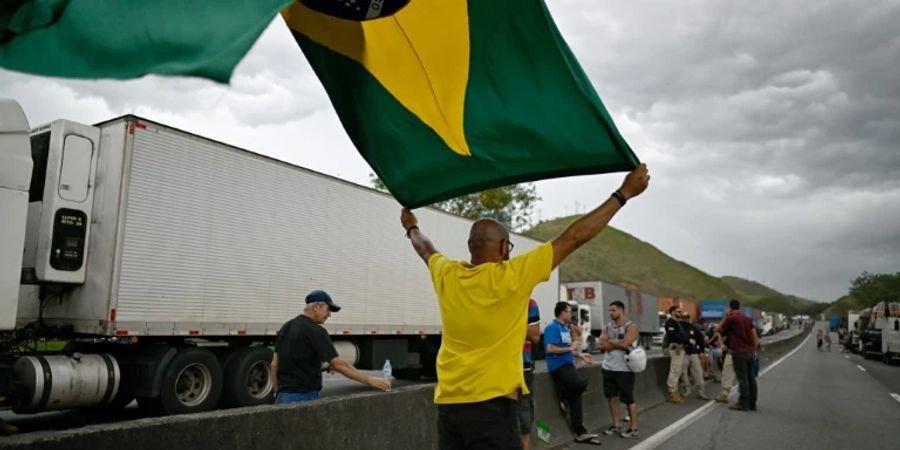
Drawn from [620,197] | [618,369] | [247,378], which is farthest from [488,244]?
[247,378]

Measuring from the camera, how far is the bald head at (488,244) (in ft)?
10.8

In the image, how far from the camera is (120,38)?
1.75 m

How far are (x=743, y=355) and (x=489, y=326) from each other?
10.7m

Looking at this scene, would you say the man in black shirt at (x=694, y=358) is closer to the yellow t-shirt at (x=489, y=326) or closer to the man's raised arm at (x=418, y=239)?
the man's raised arm at (x=418, y=239)

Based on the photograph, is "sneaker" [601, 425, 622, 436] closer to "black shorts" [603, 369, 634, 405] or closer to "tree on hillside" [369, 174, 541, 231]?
"black shorts" [603, 369, 634, 405]

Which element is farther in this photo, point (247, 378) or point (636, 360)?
point (247, 378)

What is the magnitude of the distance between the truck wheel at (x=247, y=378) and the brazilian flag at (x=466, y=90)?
27.5 ft

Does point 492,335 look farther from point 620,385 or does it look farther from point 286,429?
point 620,385

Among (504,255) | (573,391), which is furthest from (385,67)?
(573,391)

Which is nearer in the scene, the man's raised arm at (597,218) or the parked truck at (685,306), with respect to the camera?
the man's raised arm at (597,218)

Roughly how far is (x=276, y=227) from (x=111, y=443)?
Answer: 362 inches

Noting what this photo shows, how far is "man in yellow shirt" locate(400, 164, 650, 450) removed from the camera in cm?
305

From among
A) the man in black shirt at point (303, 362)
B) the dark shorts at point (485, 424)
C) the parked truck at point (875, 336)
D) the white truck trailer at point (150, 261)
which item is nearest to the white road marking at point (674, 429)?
the man in black shirt at point (303, 362)

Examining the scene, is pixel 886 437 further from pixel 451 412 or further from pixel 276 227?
pixel 276 227
